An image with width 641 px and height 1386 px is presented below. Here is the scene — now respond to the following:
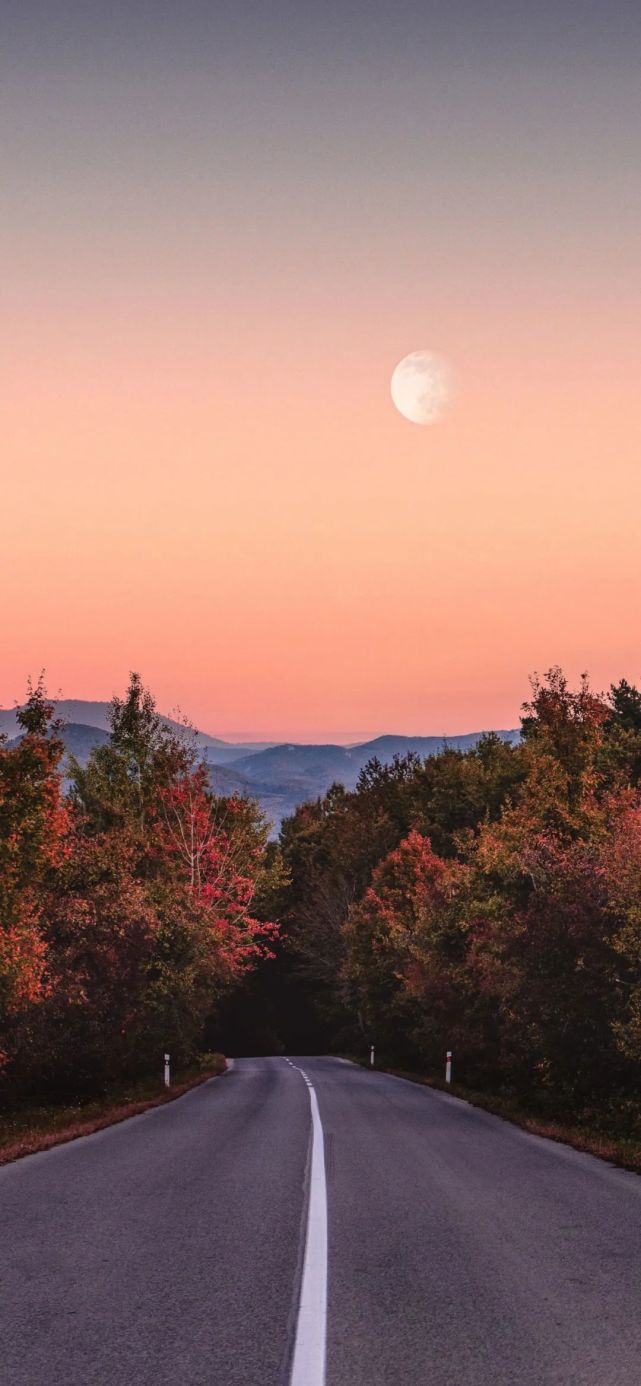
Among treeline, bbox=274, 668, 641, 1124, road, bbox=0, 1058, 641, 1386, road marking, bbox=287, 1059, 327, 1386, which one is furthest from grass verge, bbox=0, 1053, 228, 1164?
treeline, bbox=274, 668, 641, 1124

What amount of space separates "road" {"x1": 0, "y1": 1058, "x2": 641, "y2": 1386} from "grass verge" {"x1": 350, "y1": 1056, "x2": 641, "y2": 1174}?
46cm

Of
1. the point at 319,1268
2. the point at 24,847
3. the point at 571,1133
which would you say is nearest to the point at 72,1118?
the point at 24,847

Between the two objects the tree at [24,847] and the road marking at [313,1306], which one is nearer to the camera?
the road marking at [313,1306]

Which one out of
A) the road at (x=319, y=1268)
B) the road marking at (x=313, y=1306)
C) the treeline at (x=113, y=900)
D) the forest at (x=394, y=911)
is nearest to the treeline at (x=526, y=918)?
the forest at (x=394, y=911)

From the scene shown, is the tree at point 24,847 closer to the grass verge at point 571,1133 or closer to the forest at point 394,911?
the forest at point 394,911

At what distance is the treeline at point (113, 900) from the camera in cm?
2480

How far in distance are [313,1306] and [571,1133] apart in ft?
42.7

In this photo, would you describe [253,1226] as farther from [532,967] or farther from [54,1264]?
[532,967]

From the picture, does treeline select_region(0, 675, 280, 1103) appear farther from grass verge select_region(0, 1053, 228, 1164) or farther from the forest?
grass verge select_region(0, 1053, 228, 1164)

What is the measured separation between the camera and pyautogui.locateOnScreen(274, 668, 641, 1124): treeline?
24125 millimetres

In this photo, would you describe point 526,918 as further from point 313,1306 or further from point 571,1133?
point 313,1306

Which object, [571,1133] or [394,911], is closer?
[571,1133]

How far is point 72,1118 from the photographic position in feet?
69.1

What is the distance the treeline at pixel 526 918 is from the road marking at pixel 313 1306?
1183 centimetres
